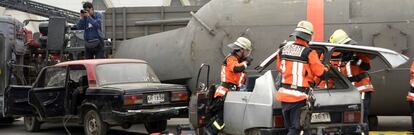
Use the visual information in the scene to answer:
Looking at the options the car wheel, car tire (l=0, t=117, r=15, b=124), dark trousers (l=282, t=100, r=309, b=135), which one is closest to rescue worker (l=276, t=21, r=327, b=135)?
dark trousers (l=282, t=100, r=309, b=135)

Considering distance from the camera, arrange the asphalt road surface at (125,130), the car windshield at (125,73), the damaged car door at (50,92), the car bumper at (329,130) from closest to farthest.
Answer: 1. the car bumper at (329,130)
2. the car windshield at (125,73)
3. the damaged car door at (50,92)
4. the asphalt road surface at (125,130)

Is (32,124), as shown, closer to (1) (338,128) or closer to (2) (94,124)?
(2) (94,124)

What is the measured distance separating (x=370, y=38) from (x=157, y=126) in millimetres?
4099

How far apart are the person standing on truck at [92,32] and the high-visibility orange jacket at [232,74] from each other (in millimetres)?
4685

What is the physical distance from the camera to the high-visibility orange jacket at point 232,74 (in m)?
8.49

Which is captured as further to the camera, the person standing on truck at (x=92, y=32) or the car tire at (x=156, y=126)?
the person standing on truck at (x=92, y=32)

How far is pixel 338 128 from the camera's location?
6.84 meters

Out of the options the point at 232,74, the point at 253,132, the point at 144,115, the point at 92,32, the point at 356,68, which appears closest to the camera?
the point at 253,132

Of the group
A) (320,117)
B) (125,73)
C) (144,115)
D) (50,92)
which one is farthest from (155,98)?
Result: (320,117)

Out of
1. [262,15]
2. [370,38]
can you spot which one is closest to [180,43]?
[262,15]

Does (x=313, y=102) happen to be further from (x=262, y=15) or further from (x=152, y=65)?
(x=152, y=65)

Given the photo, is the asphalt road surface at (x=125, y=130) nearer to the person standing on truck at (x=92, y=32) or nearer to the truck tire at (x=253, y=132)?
the person standing on truck at (x=92, y=32)

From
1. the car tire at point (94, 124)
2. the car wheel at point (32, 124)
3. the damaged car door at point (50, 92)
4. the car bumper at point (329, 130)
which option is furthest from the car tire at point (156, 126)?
the car bumper at point (329, 130)

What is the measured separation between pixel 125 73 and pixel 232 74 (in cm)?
267
